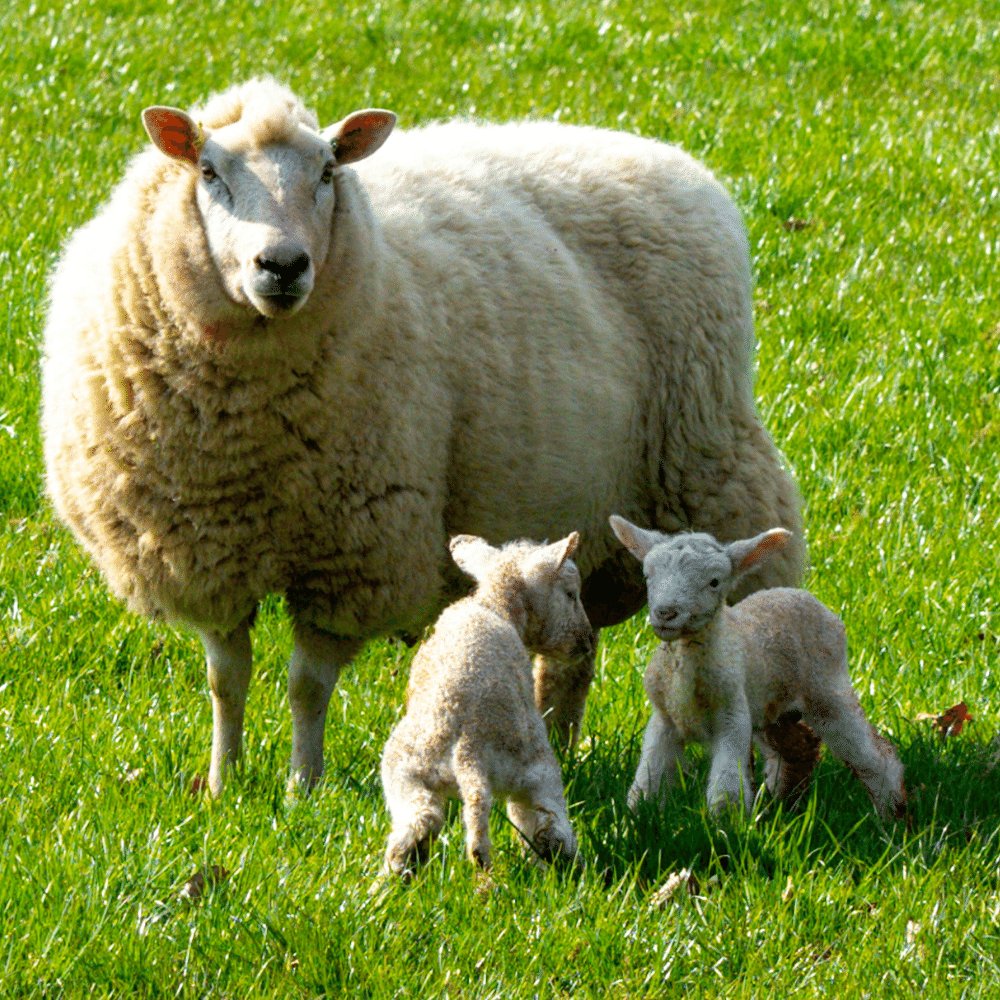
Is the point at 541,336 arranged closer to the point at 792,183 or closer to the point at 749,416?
the point at 749,416

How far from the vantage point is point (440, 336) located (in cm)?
471

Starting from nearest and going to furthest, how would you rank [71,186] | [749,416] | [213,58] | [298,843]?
[298,843] < [749,416] < [71,186] < [213,58]

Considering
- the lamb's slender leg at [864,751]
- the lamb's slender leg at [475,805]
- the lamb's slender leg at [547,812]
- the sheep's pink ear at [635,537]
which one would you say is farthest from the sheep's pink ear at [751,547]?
the lamb's slender leg at [475,805]

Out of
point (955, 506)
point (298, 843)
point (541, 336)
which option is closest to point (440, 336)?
point (541, 336)

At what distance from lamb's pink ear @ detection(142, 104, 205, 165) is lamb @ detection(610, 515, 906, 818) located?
1377 millimetres

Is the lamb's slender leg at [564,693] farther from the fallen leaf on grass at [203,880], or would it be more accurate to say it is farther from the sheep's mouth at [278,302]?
the fallen leaf on grass at [203,880]

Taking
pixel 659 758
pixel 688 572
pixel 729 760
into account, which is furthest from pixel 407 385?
pixel 729 760

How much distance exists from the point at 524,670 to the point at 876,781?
3.26 feet

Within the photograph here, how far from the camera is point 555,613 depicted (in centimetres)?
399

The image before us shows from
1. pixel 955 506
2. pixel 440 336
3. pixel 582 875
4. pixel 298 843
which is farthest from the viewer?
pixel 955 506

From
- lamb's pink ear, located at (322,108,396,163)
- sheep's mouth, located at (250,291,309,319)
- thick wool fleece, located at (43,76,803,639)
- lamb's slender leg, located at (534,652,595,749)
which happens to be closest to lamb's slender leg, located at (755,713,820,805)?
lamb's slender leg, located at (534,652,595,749)

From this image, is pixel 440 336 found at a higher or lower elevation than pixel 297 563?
higher

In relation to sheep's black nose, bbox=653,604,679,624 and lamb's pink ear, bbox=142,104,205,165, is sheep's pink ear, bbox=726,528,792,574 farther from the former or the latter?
lamb's pink ear, bbox=142,104,205,165

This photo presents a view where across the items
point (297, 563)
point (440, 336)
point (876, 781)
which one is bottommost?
point (876, 781)
